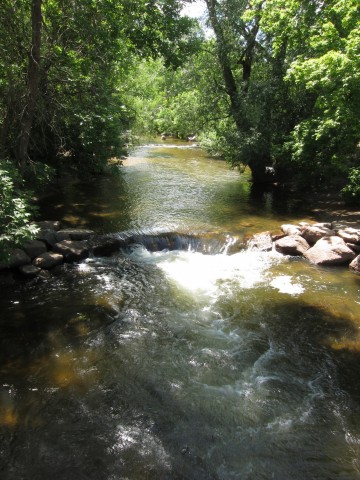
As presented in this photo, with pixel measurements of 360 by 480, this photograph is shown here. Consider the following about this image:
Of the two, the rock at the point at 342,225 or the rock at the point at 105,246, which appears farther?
the rock at the point at 342,225

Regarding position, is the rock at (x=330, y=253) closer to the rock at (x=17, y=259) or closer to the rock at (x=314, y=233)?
the rock at (x=314, y=233)

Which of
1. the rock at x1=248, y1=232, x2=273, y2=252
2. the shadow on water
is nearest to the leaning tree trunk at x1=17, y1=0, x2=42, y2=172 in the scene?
the shadow on water

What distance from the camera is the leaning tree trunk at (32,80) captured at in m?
8.45

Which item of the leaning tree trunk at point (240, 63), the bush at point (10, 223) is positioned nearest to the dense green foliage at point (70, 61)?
the bush at point (10, 223)

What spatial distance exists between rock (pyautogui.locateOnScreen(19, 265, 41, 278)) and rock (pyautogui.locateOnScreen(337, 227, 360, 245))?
28.3ft

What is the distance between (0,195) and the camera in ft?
22.3

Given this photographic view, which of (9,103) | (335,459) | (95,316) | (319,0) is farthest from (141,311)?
(319,0)

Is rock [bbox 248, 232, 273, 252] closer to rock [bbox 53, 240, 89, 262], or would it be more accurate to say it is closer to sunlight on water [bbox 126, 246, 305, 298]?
sunlight on water [bbox 126, 246, 305, 298]

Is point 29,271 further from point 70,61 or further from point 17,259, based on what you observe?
point 70,61

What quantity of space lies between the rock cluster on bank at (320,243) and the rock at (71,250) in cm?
508

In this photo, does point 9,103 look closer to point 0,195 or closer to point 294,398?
point 0,195

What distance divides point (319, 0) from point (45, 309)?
45.6 feet

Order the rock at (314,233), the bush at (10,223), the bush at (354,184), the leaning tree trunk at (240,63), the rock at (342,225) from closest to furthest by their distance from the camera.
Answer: the bush at (10,223)
the rock at (314,233)
the rock at (342,225)
the bush at (354,184)
the leaning tree trunk at (240,63)

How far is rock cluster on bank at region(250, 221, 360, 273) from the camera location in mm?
9609
